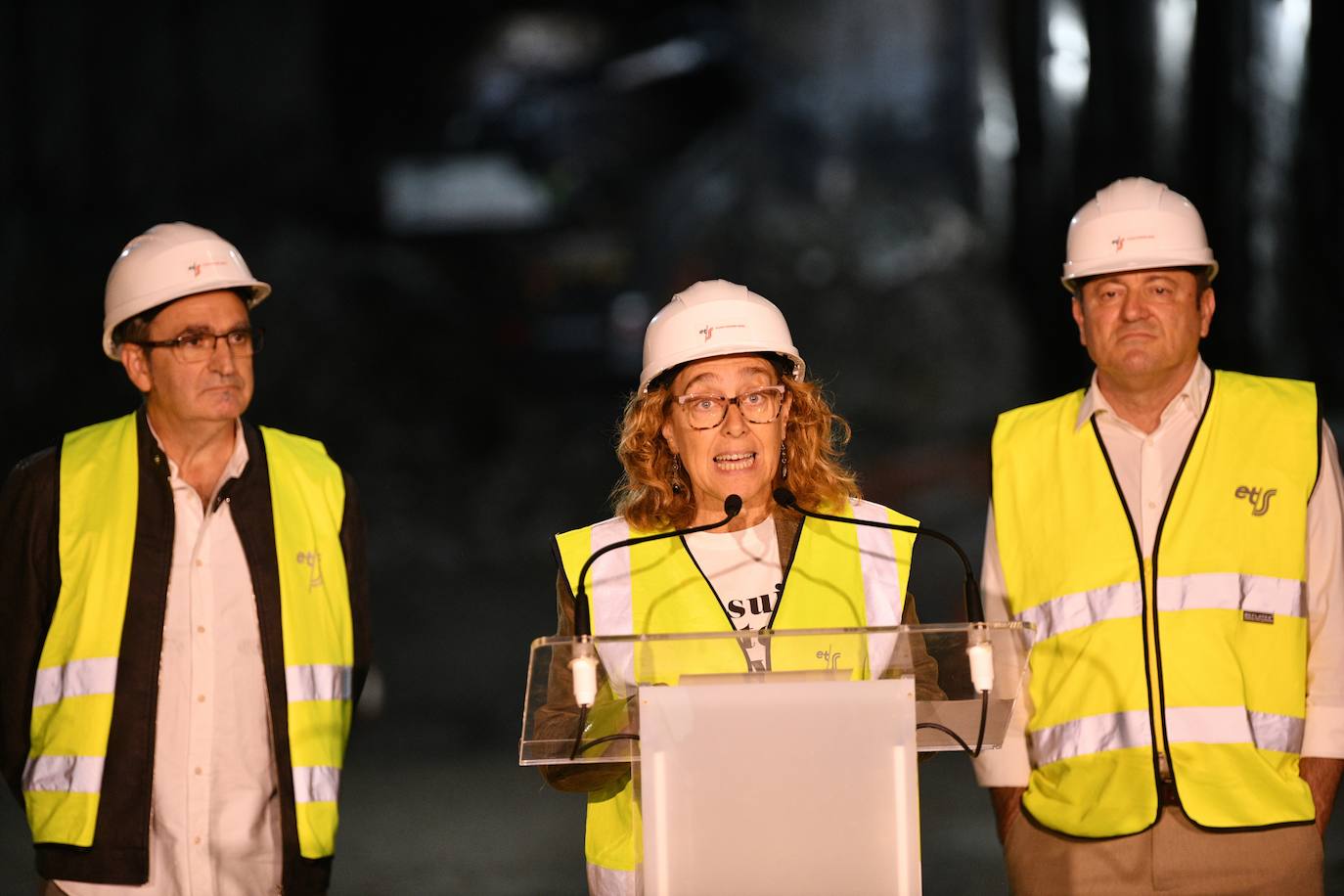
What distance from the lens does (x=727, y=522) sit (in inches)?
112

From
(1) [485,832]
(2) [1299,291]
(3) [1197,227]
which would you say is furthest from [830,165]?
(3) [1197,227]

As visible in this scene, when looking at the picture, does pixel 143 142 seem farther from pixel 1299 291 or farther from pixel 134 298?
pixel 134 298

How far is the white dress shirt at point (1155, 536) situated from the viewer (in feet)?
9.80

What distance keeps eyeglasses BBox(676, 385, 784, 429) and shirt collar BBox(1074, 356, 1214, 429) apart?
0.73m

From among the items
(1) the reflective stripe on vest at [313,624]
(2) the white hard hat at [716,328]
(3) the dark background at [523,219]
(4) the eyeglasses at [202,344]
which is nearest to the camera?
(2) the white hard hat at [716,328]

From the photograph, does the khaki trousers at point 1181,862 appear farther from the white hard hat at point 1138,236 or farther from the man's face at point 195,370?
the man's face at point 195,370

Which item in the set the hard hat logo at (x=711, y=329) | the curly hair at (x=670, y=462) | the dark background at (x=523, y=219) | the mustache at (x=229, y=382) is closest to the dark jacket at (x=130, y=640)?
the mustache at (x=229, y=382)

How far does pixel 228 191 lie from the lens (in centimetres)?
1359

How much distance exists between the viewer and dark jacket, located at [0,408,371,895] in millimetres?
2980

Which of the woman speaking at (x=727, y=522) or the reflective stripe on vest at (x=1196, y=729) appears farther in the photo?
the reflective stripe on vest at (x=1196, y=729)

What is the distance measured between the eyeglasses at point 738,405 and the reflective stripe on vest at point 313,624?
86cm

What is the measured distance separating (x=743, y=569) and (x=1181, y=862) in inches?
39.1

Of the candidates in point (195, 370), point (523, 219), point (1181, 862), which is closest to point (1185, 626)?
point (1181, 862)

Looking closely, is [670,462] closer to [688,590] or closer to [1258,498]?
[688,590]
